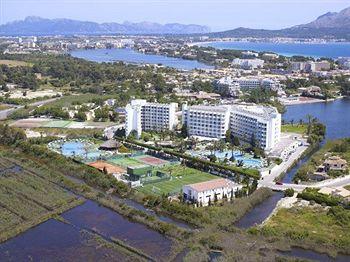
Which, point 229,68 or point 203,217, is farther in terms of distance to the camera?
point 229,68

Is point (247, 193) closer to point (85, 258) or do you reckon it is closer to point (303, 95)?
point (85, 258)

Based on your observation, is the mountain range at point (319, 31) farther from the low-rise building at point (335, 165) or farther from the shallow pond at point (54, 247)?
the shallow pond at point (54, 247)

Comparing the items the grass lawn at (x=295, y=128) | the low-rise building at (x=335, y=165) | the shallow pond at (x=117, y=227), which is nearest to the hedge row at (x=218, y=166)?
the low-rise building at (x=335, y=165)

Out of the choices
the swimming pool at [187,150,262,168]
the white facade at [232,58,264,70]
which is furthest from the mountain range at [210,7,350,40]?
the swimming pool at [187,150,262,168]

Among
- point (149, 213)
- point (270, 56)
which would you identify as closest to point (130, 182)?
point (149, 213)

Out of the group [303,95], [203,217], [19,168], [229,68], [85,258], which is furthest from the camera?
[229,68]

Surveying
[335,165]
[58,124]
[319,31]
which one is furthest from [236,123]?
[319,31]

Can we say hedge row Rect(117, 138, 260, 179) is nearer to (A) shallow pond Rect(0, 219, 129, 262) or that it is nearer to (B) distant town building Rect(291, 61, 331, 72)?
(A) shallow pond Rect(0, 219, 129, 262)
